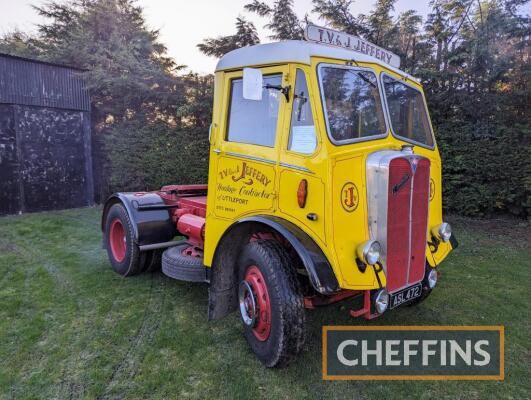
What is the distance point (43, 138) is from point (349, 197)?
981 cm

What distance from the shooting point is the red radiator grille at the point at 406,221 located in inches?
Result: 106

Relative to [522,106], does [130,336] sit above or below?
below

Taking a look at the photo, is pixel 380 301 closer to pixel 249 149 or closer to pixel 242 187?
pixel 242 187

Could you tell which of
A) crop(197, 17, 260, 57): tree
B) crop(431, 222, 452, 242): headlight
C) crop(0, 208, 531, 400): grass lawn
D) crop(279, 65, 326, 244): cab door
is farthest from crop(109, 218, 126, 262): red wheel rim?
crop(197, 17, 260, 57): tree

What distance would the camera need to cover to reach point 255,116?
317 centimetres

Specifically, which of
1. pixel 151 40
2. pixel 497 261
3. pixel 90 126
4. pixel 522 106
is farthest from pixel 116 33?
pixel 497 261

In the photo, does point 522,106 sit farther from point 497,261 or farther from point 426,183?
point 426,183

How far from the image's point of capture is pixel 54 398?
246cm

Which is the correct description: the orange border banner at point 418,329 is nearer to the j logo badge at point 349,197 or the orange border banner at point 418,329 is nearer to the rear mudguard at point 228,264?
the rear mudguard at point 228,264

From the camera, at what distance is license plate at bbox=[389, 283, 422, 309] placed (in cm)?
275

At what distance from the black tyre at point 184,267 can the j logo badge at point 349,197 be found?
165 cm

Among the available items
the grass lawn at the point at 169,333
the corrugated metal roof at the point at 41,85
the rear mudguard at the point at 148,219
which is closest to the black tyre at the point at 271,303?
the grass lawn at the point at 169,333

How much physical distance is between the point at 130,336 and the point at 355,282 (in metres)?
2.03

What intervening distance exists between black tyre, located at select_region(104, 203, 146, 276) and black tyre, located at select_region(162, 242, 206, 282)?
752mm
